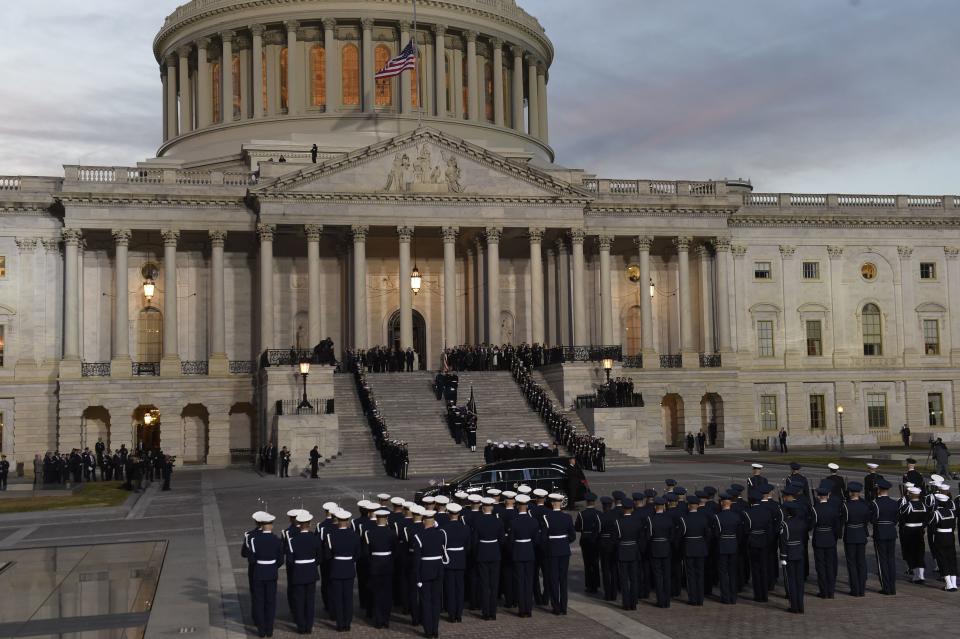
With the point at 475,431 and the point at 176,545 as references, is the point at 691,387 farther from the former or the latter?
the point at 176,545

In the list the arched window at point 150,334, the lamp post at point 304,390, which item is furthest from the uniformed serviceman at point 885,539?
the arched window at point 150,334

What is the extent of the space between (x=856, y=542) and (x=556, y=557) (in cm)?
535

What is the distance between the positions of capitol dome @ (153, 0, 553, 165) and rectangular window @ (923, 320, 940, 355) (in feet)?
92.0

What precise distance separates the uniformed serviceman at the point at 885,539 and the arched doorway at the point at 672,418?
50460 millimetres

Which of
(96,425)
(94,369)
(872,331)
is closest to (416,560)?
(94,369)

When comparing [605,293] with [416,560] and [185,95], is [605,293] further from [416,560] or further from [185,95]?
[416,560]

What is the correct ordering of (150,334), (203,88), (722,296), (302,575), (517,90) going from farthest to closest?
(517,90) < (203,88) < (722,296) < (150,334) < (302,575)

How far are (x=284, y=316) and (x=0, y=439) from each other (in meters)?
17.0

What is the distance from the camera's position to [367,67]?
81.6 meters

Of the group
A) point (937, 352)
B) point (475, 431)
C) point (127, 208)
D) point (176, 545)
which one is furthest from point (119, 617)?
point (937, 352)

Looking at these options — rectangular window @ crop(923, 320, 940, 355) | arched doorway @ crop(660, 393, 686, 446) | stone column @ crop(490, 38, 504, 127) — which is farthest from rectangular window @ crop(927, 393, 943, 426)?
stone column @ crop(490, 38, 504, 127)

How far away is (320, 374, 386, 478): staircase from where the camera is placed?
4991 cm

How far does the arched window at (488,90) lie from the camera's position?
286 ft

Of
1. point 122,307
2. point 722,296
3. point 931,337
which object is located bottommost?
point 931,337
